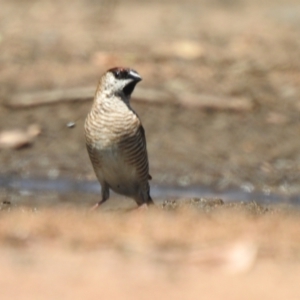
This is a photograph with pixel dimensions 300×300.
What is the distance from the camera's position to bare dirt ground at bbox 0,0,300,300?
5598 millimetres

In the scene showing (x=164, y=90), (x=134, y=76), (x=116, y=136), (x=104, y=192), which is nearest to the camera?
(x=116, y=136)

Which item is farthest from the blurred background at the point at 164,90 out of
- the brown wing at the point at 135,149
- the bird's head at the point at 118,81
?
the bird's head at the point at 118,81

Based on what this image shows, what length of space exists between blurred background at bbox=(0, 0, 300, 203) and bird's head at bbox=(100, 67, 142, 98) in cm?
116

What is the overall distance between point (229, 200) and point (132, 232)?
11.4ft

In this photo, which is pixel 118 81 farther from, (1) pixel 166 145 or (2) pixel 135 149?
(1) pixel 166 145

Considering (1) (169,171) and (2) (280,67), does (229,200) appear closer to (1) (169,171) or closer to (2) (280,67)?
(1) (169,171)

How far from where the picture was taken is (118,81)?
30.8 ft

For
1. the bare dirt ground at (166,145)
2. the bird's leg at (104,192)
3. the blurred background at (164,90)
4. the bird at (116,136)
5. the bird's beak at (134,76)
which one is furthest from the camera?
the blurred background at (164,90)

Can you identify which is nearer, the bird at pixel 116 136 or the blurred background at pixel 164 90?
the bird at pixel 116 136

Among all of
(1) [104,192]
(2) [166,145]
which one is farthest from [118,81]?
(2) [166,145]

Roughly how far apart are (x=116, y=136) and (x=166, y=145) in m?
2.88

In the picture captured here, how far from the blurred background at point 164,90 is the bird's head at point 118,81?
116cm

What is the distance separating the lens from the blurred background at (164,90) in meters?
11.3

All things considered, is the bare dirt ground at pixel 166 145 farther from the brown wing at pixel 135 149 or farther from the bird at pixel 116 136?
the brown wing at pixel 135 149
